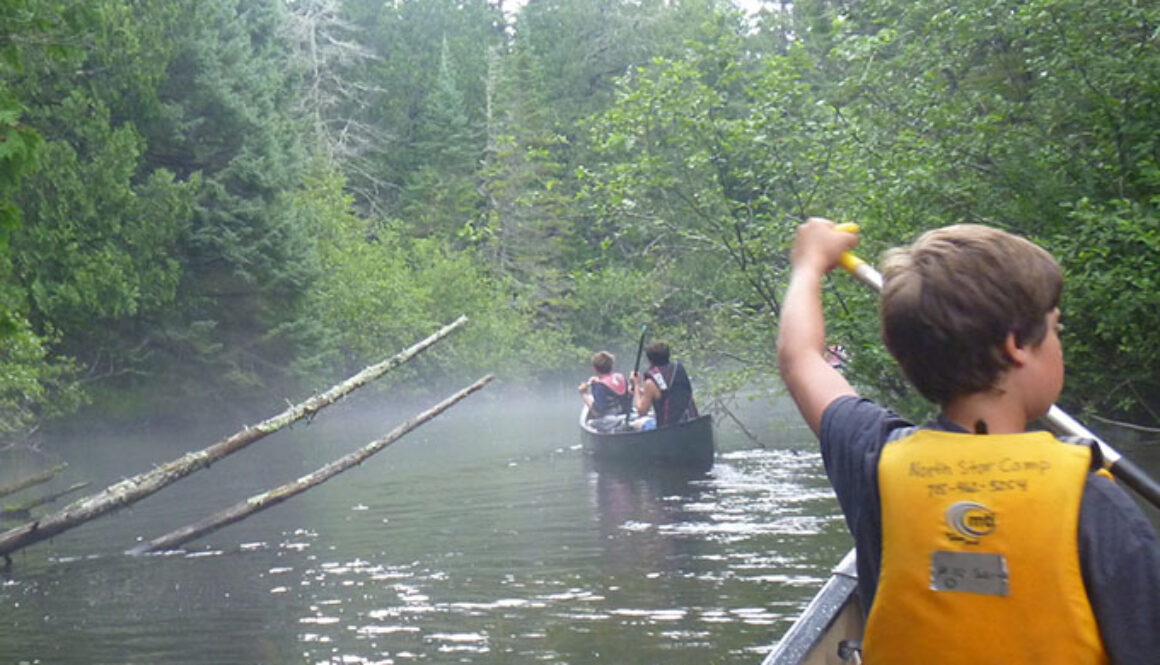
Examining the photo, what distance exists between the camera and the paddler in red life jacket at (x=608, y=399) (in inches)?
696

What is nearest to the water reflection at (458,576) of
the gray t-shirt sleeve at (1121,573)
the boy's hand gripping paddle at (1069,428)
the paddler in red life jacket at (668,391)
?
the paddler in red life jacket at (668,391)

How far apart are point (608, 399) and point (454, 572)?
773 centimetres

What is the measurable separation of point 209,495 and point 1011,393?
1589cm

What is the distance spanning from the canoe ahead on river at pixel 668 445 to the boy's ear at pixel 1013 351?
1393 cm

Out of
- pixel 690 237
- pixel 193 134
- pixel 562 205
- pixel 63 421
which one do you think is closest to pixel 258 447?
pixel 63 421

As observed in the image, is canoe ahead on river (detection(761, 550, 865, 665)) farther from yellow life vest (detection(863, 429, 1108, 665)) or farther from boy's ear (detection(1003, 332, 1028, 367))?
boy's ear (detection(1003, 332, 1028, 367))

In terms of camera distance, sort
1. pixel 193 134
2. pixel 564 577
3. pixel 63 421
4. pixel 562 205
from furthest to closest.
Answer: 1. pixel 562 205
2. pixel 193 134
3. pixel 63 421
4. pixel 564 577

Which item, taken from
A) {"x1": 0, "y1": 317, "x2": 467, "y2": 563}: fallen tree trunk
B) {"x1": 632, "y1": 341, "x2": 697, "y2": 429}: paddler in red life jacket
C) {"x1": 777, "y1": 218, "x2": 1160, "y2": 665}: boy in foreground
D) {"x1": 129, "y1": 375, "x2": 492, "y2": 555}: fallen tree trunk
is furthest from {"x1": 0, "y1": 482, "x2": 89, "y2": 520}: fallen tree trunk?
{"x1": 777, "y1": 218, "x2": 1160, "y2": 665}: boy in foreground

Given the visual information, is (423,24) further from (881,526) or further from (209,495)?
(881,526)

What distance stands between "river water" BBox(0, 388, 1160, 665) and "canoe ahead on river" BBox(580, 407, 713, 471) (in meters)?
0.30

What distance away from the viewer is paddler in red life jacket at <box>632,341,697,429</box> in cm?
1602

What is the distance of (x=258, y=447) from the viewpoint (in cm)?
2527

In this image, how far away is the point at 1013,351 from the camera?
68.9 inches

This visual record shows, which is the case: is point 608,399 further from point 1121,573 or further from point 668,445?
point 1121,573
